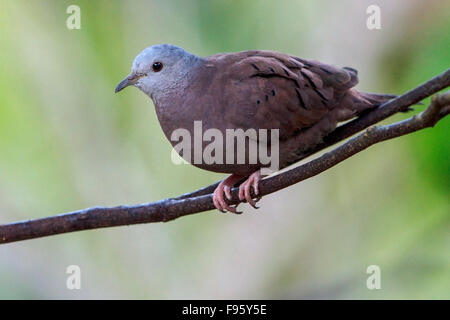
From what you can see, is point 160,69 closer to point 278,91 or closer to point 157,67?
point 157,67

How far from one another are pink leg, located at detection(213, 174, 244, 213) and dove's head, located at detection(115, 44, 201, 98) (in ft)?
1.86

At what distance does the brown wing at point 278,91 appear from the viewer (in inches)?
114

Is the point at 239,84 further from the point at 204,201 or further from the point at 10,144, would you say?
the point at 10,144

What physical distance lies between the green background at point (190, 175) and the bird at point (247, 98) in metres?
1.48

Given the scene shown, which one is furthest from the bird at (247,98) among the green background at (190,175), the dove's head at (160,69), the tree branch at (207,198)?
the green background at (190,175)

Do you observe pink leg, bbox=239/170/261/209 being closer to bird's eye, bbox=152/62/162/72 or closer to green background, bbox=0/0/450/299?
bird's eye, bbox=152/62/162/72

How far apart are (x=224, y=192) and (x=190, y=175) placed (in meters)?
2.06

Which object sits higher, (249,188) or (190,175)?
(190,175)

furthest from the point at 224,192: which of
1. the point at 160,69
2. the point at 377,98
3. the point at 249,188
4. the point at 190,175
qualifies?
the point at 190,175

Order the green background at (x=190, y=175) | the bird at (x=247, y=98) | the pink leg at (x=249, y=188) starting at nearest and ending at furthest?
1. the pink leg at (x=249, y=188)
2. the bird at (x=247, y=98)
3. the green background at (x=190, y=175)

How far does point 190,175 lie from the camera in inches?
195

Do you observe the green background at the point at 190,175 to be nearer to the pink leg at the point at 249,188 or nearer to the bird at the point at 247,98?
the bird at the point at 247,98

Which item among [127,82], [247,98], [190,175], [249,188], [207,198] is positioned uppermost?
[190,175]

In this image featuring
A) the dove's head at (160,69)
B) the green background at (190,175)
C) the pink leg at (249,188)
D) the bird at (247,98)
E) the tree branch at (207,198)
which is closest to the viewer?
the tree branch at (207,198)
